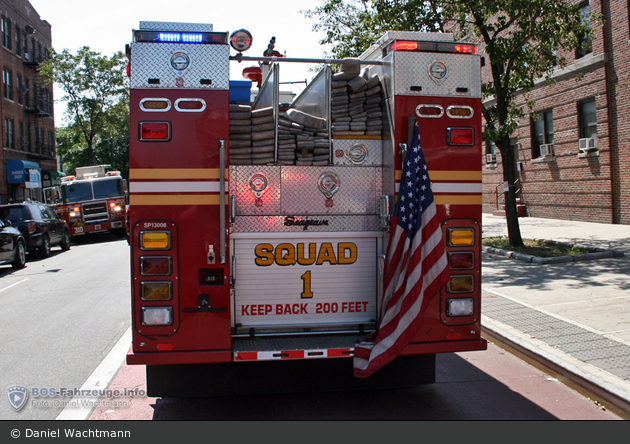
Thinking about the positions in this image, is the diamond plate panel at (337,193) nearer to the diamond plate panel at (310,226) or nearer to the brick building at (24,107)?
the diamond plate panel at (310,226)

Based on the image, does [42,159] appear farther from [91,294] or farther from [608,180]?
[608,180]

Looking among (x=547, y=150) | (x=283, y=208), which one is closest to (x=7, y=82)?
(x=547, y=150)

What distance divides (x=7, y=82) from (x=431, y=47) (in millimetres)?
39270

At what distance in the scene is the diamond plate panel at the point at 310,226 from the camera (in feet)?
14.7

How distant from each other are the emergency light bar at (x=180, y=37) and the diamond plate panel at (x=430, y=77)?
1.42 m

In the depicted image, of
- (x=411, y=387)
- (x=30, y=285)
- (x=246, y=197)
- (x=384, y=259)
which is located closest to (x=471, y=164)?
(x=384, y=259)

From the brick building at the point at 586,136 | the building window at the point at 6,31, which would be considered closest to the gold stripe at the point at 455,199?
the brick building at the point at 586,136

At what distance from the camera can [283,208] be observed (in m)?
4.56

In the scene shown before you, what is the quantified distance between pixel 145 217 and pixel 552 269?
9.13 metres

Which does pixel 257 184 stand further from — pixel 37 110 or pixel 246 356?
pixel 37 110

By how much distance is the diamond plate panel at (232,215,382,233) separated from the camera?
177 inches

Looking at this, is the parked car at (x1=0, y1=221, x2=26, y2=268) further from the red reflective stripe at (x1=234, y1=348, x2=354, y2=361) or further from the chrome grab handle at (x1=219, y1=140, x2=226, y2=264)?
the red reflective stripe at (x1=234, y1=348, x2=354, y2=361)
